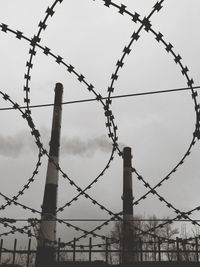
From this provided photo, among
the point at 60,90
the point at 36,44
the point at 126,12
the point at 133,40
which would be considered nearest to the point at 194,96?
the point at 133,40

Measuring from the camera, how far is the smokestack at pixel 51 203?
27.4 ft

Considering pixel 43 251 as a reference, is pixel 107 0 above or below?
above

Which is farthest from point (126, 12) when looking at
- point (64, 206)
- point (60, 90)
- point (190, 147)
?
point (60, 90)

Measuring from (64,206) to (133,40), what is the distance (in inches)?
133

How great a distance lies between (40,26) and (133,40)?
1.35 meters

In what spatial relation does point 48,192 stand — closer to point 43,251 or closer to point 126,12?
point 43,251

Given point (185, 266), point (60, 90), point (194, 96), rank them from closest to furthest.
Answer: point (194, 96) < point (185, 266) < point (60, 90)

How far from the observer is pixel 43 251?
8.43m

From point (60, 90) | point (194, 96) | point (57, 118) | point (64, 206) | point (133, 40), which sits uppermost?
point (60, 90)

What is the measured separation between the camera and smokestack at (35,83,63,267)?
8.36 meters

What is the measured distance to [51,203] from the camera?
9383 mm

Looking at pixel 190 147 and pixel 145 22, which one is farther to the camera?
pixel 190 147

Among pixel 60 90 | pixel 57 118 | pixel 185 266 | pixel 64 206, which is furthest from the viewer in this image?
pixel 60 90

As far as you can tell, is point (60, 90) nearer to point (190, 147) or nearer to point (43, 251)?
point (43, 251)
